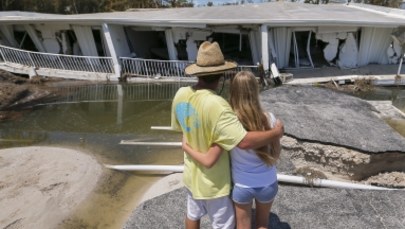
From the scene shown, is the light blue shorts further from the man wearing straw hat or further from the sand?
the sand

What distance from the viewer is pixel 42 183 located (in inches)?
290

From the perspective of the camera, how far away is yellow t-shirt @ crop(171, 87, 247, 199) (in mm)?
2789

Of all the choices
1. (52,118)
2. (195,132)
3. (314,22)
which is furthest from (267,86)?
(195,132)

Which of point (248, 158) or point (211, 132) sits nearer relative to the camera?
point (211, 132)

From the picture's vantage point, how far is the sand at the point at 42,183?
20.7 feet

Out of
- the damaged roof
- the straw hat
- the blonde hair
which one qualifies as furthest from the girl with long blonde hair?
the damaged roof

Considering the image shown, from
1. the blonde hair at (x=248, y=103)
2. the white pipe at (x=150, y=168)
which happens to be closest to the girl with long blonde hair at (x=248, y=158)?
the blonde hair at (x=248, y=103)

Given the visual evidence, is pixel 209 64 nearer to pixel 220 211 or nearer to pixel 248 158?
pixel 248 158

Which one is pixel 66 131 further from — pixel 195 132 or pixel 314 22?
pixel 314 22

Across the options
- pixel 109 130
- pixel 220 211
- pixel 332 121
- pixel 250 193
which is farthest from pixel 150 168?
pixel 250 193

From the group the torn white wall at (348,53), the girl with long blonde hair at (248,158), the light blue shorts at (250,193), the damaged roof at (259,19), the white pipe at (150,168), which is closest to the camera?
the girl with long blonde hair at (248,158)

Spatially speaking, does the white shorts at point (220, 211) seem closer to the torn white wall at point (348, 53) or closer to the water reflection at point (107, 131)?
the water reflection at point (107, 131)

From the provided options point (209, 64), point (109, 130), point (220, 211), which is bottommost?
point (109, 130)

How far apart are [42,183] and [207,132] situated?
5.65 meters
